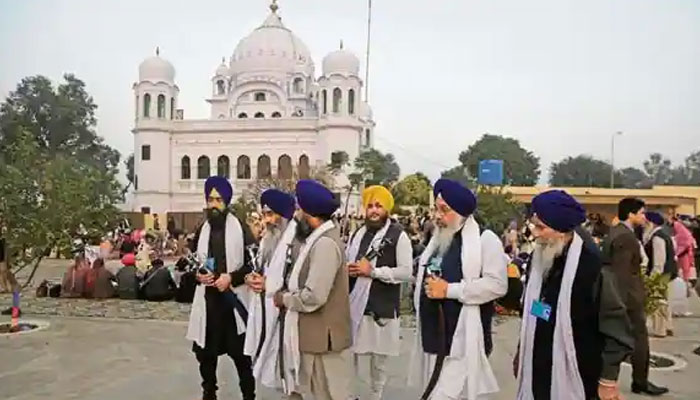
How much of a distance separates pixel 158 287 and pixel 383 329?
796 centimetres

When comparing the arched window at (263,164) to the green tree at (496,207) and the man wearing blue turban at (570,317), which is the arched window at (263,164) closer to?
the green tree at (496,207)

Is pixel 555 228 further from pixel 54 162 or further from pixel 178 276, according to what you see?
pixel 178 276

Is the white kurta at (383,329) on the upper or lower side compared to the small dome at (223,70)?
lower

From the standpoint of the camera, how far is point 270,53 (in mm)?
61719

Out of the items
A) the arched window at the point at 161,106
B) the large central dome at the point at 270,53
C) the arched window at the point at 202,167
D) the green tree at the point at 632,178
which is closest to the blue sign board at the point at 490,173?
the arched window at the point at 202,167

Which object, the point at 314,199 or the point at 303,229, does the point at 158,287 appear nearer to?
the point at 303,229

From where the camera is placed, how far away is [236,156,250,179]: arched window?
57.6m

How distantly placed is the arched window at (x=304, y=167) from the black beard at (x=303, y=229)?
141 feet

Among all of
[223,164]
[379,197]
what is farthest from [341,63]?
[379,197]

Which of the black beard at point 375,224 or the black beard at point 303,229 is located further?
the black beard at point 375,224

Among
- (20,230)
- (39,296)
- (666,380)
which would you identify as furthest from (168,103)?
(666,380)

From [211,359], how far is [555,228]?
3169mm

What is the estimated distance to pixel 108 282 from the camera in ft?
44.0

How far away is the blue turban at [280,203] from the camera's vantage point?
5.82 m
